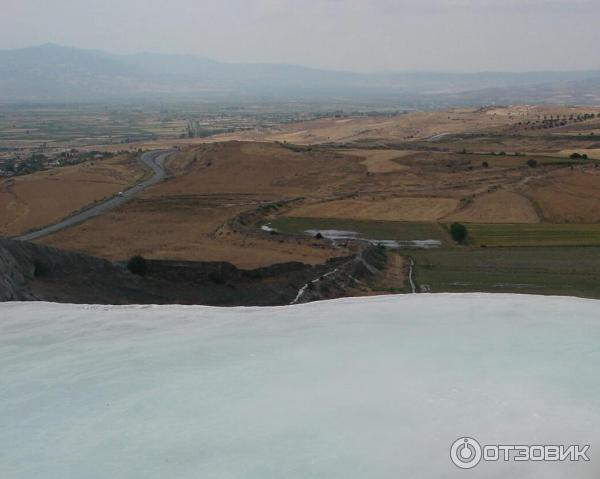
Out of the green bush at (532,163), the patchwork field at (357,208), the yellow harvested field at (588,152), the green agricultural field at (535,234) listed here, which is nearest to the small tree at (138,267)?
the patchwork field at (357,208)

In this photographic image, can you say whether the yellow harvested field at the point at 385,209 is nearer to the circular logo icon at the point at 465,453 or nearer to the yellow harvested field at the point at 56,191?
the yellow harvested field at the point at 56,191

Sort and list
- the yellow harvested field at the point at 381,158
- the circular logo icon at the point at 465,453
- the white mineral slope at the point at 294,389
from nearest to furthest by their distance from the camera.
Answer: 1. the circular logo icon at the point at 465,453
2. the white mineral slope at the point at 294,389
3. the yellow harvested field at the point at 381,158

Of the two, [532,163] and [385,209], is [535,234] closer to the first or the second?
[385,209]

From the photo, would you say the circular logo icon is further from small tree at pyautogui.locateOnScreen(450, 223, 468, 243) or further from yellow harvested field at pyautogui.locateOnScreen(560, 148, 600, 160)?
yellow harvested field at pyautogui.locateOnScreen(560, 148, 600, 160)

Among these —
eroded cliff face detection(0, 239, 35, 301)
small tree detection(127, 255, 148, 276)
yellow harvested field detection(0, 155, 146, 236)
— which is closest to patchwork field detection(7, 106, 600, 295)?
yellow harvested field detection(0, 155, 146, 236)

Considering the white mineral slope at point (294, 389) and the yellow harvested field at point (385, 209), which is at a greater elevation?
the white mineral slope at point (294, 389)

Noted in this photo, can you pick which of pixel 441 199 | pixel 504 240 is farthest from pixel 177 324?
pixel 441 199

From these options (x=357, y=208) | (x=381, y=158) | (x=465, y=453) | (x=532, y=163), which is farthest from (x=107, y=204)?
(x=465, y=453)
